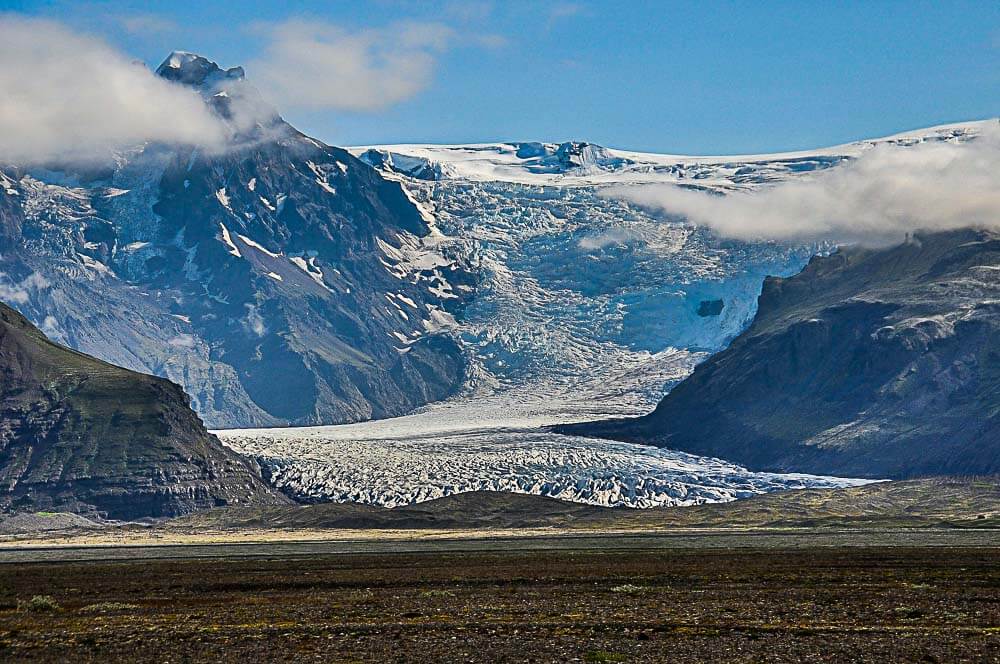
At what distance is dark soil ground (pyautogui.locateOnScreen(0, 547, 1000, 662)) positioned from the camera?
184ft

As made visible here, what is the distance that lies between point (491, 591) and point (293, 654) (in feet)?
76.6

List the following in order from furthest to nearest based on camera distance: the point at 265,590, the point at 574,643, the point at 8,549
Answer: the point at 8,549
the point at 265,590
the point at 574,643

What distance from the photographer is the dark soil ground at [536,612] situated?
56156 mm

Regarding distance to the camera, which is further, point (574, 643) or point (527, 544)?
point (527, 544)

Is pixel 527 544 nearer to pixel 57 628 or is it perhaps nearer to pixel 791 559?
pixel 791 559

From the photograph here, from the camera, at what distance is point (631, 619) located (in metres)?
63.7

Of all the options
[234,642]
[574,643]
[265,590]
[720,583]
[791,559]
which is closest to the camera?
[574,643]

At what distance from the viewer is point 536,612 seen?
222 ft

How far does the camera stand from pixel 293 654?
57.8 meters

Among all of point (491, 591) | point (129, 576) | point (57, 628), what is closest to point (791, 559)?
point (491, 591)

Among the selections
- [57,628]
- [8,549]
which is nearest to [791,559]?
[57,628]

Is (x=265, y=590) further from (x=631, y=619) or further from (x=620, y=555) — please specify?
(x=620, y=555)

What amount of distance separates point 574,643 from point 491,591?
73.8ft

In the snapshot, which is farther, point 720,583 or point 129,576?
point 129,576
